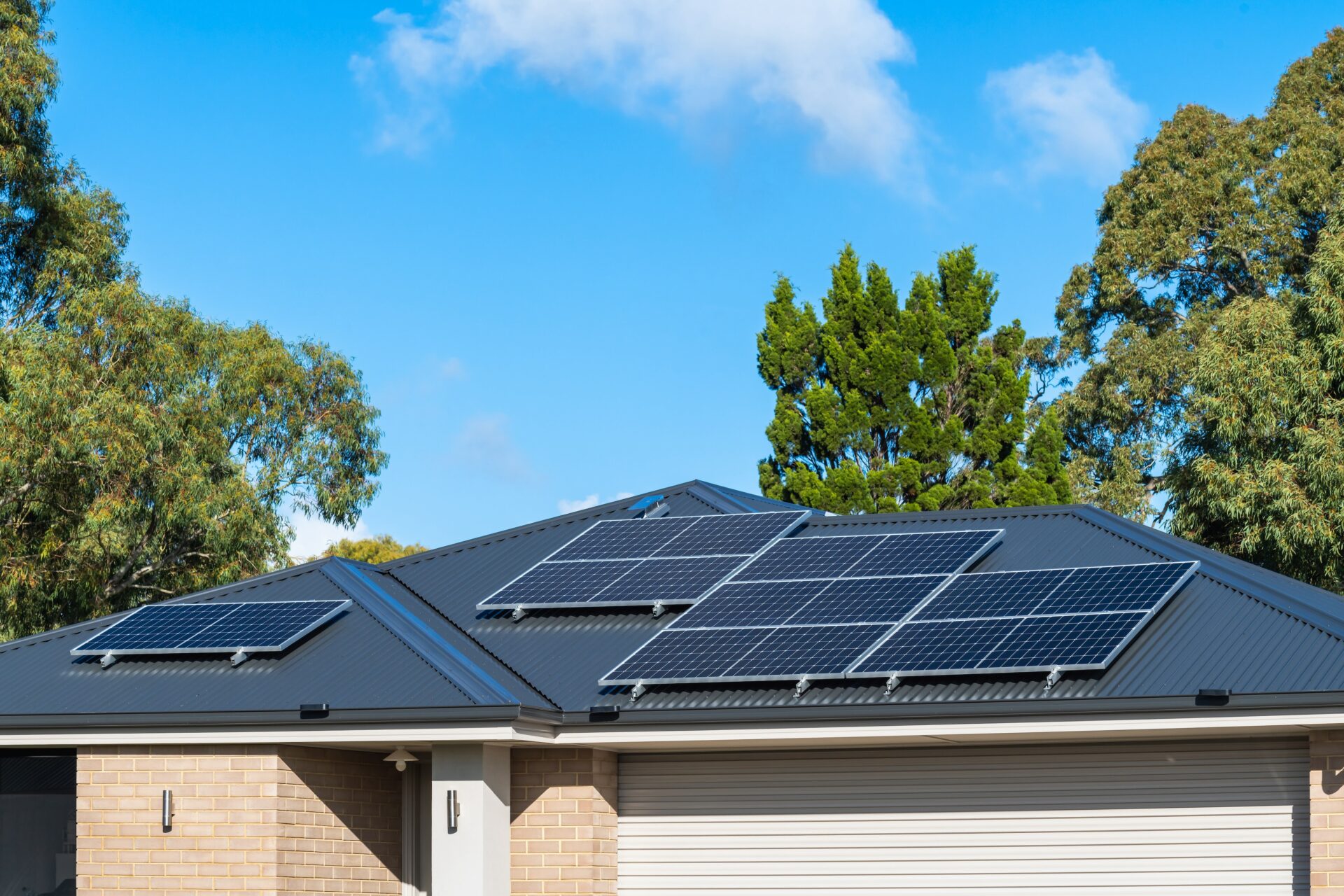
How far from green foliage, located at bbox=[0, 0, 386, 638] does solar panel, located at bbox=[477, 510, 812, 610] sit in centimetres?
1521

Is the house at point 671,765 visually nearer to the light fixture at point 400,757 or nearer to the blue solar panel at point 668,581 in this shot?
the light fixture at point 400,757

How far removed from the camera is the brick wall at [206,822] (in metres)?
15.5

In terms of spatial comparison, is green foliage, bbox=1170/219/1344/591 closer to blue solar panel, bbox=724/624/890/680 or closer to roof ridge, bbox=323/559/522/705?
blue solar panel, bbox=724/624/890/680

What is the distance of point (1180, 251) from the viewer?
155ft

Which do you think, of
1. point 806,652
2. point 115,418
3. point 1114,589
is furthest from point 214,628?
point 115,418

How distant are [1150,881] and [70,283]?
102ft

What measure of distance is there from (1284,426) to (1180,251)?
1405 centimetres


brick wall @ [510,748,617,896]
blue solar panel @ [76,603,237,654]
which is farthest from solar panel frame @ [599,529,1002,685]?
blue solar panel @ [76,603,237,654]

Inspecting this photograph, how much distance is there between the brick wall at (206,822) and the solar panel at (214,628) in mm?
1366

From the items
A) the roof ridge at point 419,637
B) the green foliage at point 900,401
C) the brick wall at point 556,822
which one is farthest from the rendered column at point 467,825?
the green foliage at point 900,401

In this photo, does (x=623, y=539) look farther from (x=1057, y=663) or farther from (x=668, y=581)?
(x=1057, y=663)

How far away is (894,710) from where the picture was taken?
48.0 feet

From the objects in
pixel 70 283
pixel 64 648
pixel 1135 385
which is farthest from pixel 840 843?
pixel 1135 385

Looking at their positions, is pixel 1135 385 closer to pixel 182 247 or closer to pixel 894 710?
pixel 182 247
